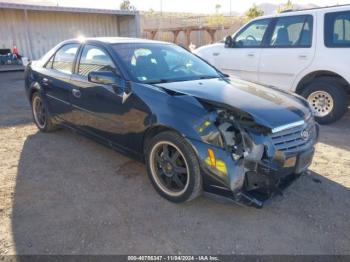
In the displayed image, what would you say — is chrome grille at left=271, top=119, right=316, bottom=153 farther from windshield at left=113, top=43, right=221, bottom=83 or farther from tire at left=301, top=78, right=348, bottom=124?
tire at left=301, top=78, right=348, bottom=124

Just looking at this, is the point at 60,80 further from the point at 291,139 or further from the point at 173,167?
the point at 291,139

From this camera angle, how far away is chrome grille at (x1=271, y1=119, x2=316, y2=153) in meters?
2.79

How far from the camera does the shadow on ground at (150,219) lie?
2564 millimetres

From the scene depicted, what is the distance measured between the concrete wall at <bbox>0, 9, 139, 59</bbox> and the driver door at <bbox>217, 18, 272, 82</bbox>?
38.3ft

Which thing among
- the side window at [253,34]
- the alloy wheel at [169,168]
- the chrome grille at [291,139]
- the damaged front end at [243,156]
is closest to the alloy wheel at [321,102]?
the side window at [253,34]

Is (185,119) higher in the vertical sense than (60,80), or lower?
lower

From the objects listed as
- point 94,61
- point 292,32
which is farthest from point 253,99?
point 292,32

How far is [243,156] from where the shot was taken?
104 inches

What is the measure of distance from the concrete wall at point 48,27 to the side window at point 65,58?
11.7 m

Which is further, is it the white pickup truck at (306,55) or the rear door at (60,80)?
the white pickup truck at (306,55)

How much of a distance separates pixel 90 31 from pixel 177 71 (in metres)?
15.6

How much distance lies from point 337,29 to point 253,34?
63.6 inches

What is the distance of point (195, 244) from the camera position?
2.58 meters

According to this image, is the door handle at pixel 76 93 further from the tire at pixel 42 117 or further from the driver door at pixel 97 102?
the tire at pixel 42 117
